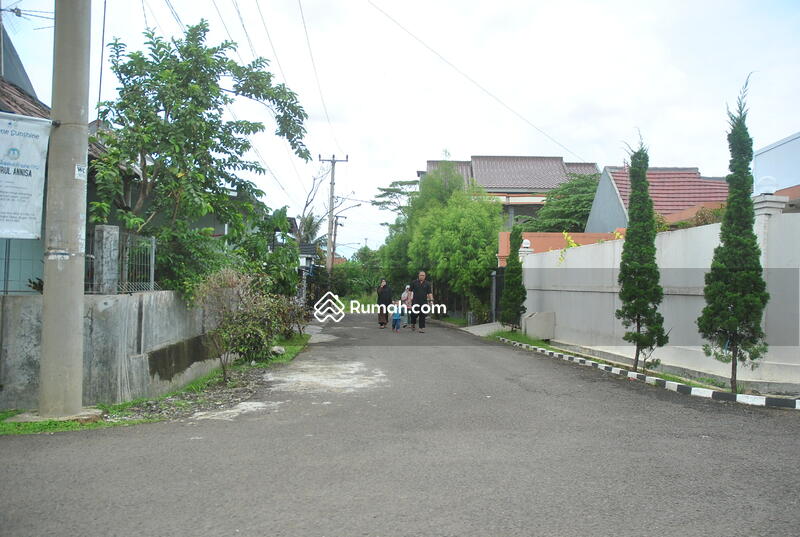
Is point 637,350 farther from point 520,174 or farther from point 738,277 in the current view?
point 520,174

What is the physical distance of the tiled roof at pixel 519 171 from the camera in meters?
47.6

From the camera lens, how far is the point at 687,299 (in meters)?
11.7

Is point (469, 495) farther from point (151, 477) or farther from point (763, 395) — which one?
point (763, 395)

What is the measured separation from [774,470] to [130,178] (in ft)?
32.4

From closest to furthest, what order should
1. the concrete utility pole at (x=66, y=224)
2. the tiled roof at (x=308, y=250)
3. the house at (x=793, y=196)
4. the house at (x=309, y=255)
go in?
the concrete utility pole at (x=66, y=224)
the house at (x=793, y=196)
the house at (x=309, y=255)
the tiled roof at (x=308, y=250)

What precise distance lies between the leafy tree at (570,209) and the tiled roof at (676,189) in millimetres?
6702

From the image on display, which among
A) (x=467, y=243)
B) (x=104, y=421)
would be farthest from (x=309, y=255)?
(x=104, y=421)

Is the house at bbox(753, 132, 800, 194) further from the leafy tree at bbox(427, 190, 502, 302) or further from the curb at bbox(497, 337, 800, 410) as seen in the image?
the leafy tree at bbox(427, 190, 502, 302)

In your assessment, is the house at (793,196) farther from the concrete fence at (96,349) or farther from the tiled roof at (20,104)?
the tiled roof at (20,104)

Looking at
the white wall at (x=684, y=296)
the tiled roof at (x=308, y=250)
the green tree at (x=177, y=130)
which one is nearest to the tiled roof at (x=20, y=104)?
the green tree at (x=177, y=130)

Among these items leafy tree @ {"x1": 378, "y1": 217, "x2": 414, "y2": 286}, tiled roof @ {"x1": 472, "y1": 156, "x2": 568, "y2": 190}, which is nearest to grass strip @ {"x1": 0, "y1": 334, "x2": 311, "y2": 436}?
leafy tree @ {"x1": 378, "y1": 217, "x2": 414, "y2": 286}

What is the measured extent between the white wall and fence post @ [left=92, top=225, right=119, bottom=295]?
896cm

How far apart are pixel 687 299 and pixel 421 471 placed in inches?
326

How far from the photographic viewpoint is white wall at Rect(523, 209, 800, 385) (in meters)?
9.61
